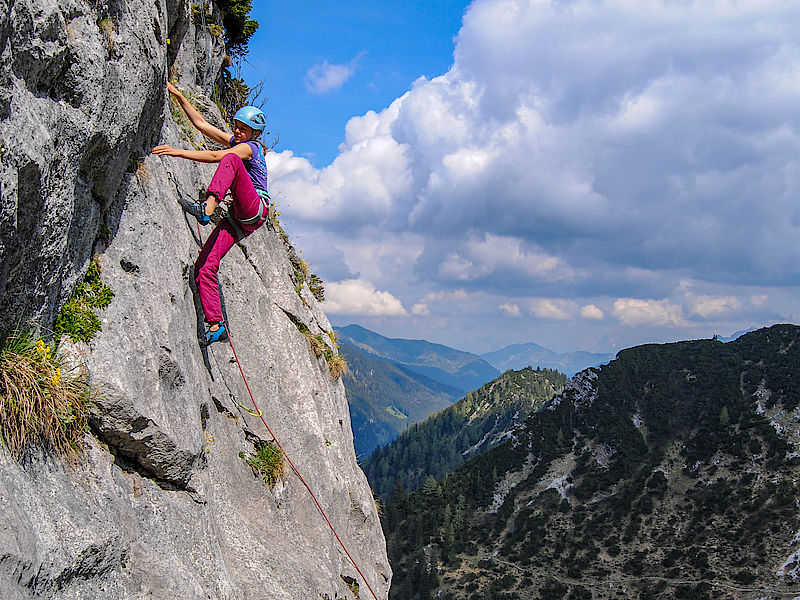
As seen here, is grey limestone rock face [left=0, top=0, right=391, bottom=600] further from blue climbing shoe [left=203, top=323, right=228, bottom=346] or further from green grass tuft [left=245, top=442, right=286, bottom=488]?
blue climbing shoe [left=203, top=323, right=228, bottom=346]

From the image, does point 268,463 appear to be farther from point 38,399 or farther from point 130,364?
point 38,399

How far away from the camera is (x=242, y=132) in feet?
30.8

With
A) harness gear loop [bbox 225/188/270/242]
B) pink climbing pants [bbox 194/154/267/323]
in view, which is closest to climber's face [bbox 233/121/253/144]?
pink climbing pants [bbox 194/154/267/323]

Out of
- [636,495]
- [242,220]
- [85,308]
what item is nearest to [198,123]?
[242,220]

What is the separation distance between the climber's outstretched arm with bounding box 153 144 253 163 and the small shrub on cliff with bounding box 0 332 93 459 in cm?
371

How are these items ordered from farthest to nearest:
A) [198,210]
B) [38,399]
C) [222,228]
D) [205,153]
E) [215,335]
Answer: [222,228] → [198,210] → [215,335] → [205,153] → [38,399]

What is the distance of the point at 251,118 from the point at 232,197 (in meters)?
1.38

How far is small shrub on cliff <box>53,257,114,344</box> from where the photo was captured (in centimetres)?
598

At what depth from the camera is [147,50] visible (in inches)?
275

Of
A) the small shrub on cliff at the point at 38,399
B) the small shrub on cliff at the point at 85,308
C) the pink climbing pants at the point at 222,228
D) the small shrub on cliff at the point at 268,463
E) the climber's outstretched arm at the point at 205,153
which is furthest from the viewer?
the small shrub on cliff at the point at 268,463

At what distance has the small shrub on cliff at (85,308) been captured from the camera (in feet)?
19.6

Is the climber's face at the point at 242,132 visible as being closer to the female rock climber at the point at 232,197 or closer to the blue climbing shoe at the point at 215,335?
the female rock climber at the point at 232,197

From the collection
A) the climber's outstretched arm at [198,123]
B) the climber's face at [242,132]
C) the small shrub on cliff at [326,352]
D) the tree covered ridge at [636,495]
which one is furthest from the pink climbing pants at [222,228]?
the tree covered ridge at [636,495]

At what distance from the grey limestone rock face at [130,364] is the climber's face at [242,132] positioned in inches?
47.8
